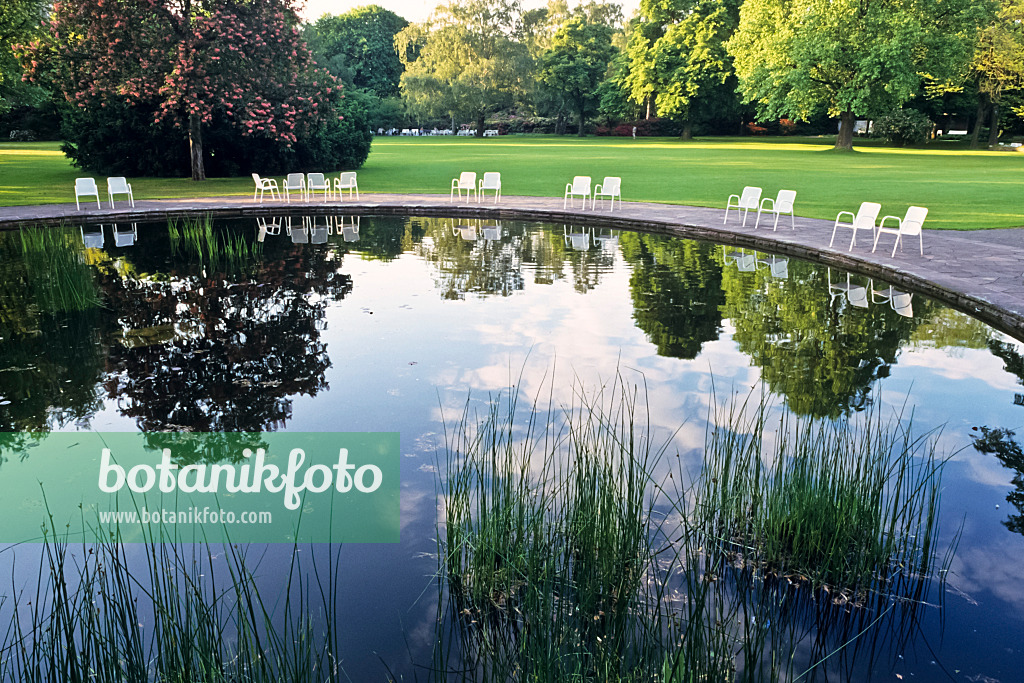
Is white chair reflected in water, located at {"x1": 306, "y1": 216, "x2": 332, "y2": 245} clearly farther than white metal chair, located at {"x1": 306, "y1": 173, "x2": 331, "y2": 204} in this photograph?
No

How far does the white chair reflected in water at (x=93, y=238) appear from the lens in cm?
1218

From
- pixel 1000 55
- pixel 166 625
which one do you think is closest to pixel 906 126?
pixel 1000 55

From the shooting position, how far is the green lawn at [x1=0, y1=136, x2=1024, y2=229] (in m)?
17.7

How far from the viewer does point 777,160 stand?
3192 centimetres

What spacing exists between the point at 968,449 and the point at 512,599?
348cm

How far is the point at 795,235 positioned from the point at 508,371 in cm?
766

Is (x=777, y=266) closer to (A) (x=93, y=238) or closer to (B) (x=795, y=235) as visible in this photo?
(B) (x=795, y=235)

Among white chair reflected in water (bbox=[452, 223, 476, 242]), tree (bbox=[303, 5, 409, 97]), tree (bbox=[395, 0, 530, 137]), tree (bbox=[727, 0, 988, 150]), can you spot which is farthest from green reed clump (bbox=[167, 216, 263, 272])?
tree (bbox=[303, 5, 409, 97])

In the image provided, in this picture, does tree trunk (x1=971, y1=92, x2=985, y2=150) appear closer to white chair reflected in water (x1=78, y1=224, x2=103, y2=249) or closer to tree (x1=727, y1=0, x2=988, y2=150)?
tree (x1=727, y1=0, x2=988, y2=150)

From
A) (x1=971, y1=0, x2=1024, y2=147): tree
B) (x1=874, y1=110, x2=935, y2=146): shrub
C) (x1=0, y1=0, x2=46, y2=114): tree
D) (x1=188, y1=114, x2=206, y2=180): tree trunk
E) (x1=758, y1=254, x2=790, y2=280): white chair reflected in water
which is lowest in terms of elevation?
(x1=758, y1=254, x2=790, y2=280): white chair reflected in water

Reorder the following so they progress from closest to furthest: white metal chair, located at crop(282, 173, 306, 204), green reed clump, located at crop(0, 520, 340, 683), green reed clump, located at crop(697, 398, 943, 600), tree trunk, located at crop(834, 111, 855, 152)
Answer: green reed clump, located at crop(0, 520, 340, 683) → green reed clump, located at crop(697, 398, 943, 600) → white metal chair, located at crop(282, 173, 306, 204) → tree trunk, located at crop(834, 111, 855, 152)

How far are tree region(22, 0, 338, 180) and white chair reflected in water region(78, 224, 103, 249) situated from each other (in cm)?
665

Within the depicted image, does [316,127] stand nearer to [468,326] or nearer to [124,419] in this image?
[468,326]

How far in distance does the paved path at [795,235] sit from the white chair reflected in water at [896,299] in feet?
0.74
